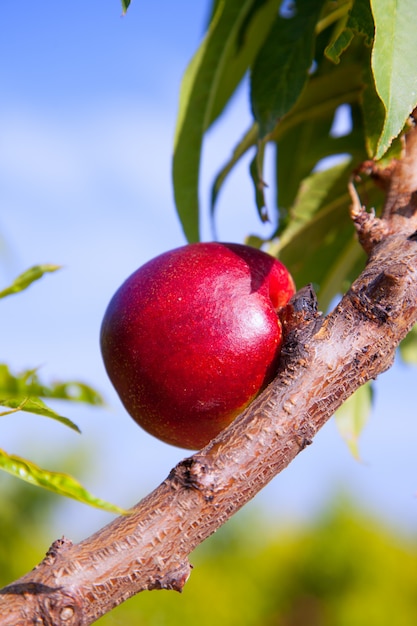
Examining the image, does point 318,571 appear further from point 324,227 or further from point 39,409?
point 39,409

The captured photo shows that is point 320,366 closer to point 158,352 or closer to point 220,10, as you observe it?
point 158,352

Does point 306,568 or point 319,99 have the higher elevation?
point 319,99

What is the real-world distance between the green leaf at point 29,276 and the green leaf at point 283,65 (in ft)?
1.42

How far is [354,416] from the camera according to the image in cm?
139

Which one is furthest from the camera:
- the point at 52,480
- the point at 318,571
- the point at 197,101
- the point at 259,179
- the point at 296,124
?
the point at 318,571

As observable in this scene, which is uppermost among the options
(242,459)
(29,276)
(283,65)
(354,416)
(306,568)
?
(283,65)

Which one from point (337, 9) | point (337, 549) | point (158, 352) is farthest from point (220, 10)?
point (337, 549)

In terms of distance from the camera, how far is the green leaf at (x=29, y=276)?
0.86 m

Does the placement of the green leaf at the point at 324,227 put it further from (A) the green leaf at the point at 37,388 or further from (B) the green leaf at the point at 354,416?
(A) the green leaf at the point at 37,388

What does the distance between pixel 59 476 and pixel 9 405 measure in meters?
0.13

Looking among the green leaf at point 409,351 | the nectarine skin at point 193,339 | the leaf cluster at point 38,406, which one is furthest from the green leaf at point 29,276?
the green leaf at point 409,351

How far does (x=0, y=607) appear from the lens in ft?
2.16

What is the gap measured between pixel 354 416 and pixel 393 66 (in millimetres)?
733

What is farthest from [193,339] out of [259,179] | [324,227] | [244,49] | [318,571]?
[318,571]
